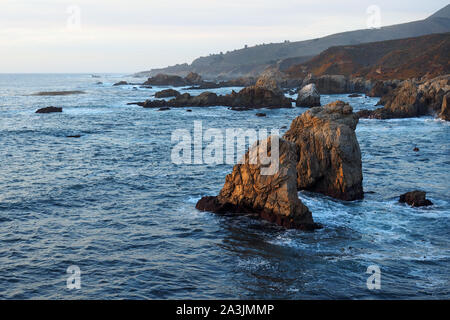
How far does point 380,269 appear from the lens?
786 inches

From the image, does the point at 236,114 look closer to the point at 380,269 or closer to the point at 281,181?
the point at 281,181

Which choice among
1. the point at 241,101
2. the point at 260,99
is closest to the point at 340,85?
the point at 260,99

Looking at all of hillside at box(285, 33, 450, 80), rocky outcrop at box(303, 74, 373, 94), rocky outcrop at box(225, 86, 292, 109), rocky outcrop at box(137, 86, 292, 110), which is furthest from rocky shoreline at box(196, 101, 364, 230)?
rocky outcrop at box(303, 74, 373, 94)

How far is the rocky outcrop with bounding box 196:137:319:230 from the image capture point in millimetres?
24531

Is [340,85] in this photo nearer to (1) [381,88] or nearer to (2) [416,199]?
(1) [381,88]

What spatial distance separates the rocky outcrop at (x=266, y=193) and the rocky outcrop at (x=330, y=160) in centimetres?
443

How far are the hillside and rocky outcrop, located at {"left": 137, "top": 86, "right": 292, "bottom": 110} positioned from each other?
150 ft

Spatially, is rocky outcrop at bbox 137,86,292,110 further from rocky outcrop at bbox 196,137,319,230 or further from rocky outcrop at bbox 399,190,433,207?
rocky outcrop at bbox 196,137,319,230

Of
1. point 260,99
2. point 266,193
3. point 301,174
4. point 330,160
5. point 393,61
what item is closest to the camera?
point 266,193

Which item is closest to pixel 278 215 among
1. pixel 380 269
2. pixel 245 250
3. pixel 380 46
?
pixel 245 250

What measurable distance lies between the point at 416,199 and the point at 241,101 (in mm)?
74826

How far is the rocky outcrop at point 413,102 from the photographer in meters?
74.3

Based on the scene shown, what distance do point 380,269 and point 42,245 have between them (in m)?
16.3

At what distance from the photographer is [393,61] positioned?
163 m
